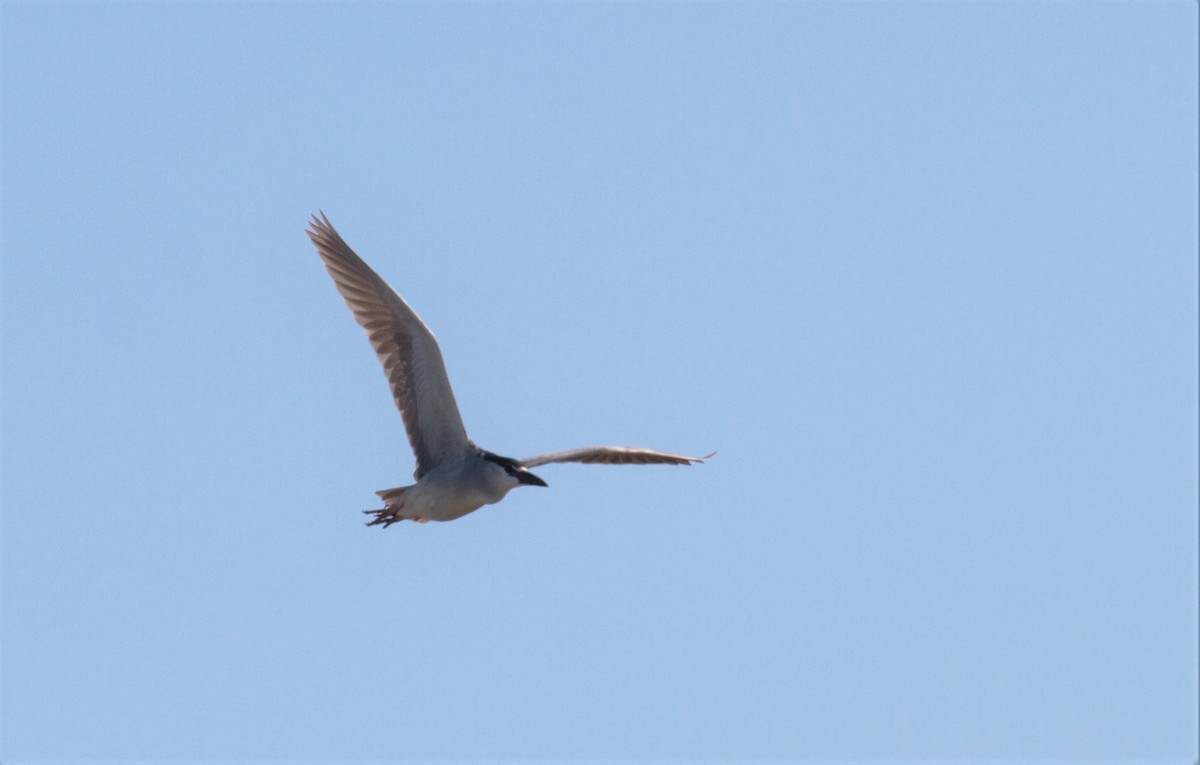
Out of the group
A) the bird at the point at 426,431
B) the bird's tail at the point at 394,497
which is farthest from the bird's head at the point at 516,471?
the bird's tail at the point at 394,497

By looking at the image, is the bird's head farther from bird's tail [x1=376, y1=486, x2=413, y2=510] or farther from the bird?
bird's tail [x1=376, y1=486, x2=413, y2=510]

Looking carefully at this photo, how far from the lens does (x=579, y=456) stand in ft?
55.4

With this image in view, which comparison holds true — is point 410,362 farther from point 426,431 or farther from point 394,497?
point 394,497

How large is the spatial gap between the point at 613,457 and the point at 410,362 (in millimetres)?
2815

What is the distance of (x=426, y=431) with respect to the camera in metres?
17.5

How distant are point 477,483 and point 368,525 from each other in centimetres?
157

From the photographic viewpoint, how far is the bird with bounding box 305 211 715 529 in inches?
660

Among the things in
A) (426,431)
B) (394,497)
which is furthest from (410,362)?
(394,497)

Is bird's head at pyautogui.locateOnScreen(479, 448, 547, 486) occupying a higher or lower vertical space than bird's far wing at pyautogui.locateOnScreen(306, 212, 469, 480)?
lower

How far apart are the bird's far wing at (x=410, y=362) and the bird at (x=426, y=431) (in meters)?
0.01

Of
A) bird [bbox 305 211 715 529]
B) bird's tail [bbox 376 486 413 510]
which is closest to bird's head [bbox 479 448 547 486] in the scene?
bird [bbox 305 211 715 529]

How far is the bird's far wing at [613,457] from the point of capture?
16.6 metres

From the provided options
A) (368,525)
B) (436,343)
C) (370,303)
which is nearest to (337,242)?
(370,303)

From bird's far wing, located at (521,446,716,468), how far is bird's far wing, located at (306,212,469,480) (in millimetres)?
1279
